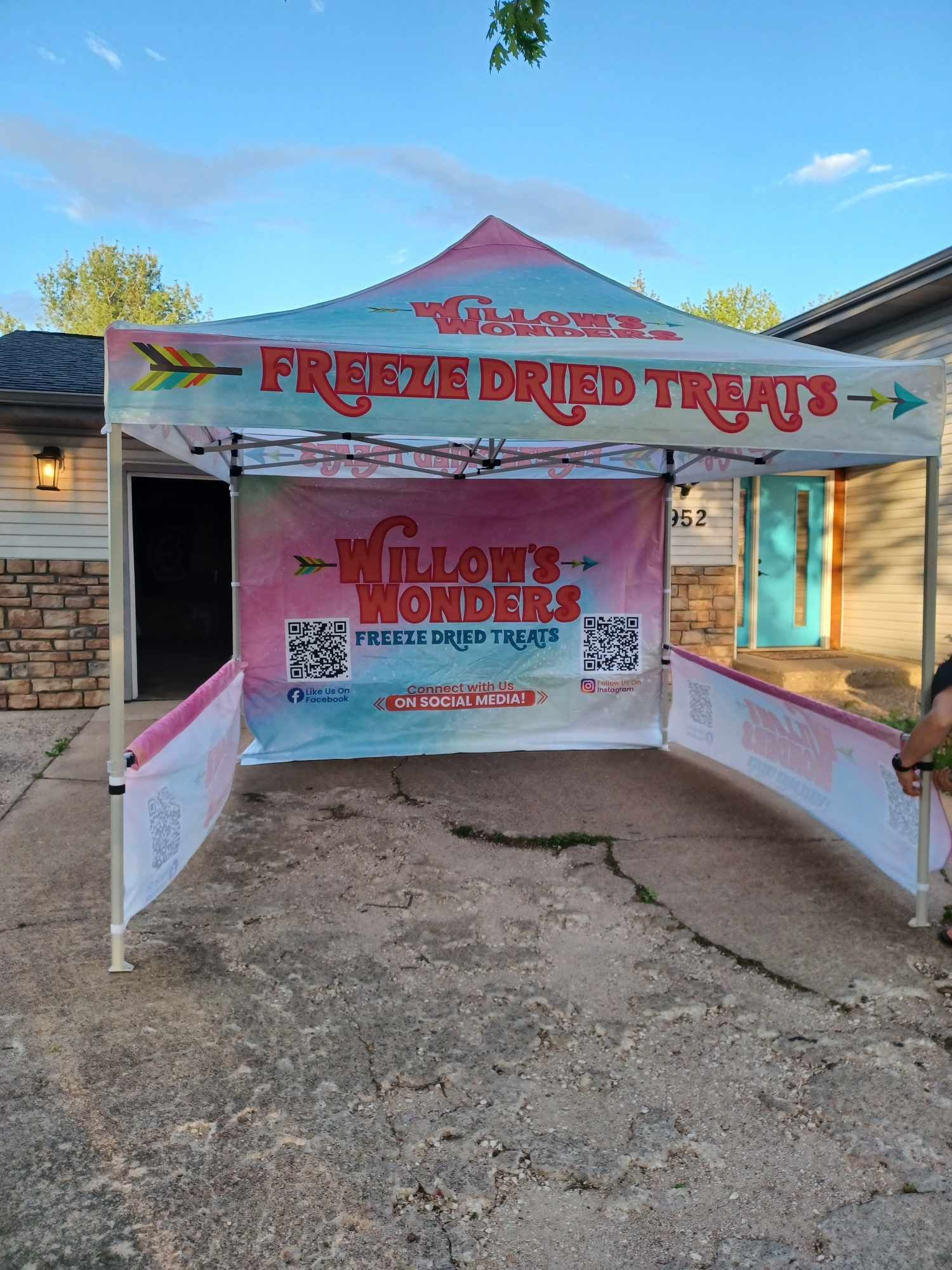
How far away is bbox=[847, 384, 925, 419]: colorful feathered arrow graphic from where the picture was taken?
345 centimetres

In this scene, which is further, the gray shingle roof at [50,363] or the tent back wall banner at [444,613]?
the gray shingle roof at [50,363]

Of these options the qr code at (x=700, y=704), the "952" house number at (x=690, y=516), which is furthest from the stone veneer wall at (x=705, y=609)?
the qr code at (x=700, y=704)

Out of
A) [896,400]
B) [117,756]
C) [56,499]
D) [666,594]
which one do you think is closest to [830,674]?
[666,594]

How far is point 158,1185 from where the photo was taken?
6.93 feet

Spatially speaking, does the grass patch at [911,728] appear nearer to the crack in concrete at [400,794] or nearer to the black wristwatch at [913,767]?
the black wristwatch at [913,767]

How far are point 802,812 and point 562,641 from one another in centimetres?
199

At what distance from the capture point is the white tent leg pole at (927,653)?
353 centimetres

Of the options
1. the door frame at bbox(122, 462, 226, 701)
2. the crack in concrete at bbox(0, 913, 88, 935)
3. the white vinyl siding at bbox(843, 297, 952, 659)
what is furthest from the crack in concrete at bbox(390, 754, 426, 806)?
the white vinyl siding at bbox(843, 297, 952, 659)

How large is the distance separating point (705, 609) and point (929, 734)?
644 cm

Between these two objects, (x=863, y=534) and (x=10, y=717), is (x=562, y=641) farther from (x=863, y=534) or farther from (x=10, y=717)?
(x=863, y=534)

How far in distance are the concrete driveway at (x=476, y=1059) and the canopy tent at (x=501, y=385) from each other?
0.57 m

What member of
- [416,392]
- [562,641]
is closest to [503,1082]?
[416,392]

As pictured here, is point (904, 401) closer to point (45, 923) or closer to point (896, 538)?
point (45, 923)

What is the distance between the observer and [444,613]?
19.5ft
